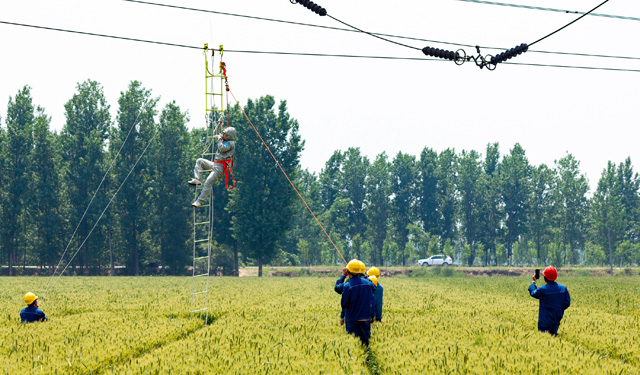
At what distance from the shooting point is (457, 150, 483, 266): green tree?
107 m

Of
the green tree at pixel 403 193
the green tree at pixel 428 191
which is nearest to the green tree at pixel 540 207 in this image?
the green tree at pixel 428 191

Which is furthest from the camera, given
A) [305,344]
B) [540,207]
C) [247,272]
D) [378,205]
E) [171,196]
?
[378,205]

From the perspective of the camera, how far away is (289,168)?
7494 centimetres

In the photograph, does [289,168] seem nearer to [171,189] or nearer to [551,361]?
[171,189]

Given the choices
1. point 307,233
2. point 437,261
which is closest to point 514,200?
point 437,261

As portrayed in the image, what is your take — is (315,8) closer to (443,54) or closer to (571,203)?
(443,54)

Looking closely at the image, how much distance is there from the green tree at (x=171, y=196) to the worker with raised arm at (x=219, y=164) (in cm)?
6060

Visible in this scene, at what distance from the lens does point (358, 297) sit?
40.6 feet

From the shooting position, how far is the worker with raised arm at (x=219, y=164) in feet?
51.4

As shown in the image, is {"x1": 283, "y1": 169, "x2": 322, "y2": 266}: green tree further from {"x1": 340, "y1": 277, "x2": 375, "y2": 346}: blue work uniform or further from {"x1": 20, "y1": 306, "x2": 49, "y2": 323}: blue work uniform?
{"x1": 340, "y1": 277, "x2": 375, "y2": 346}: blue work uniform

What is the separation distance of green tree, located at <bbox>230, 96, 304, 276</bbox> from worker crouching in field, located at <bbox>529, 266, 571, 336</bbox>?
59.3 meters

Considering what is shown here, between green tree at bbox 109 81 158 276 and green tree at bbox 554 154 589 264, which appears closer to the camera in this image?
green tree at bbox 109 81 158 276

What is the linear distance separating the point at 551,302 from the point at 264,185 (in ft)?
203

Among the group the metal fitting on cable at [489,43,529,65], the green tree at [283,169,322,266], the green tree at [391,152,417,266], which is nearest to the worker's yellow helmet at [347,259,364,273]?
the metal fitting on cable at [489,43,529,65]
